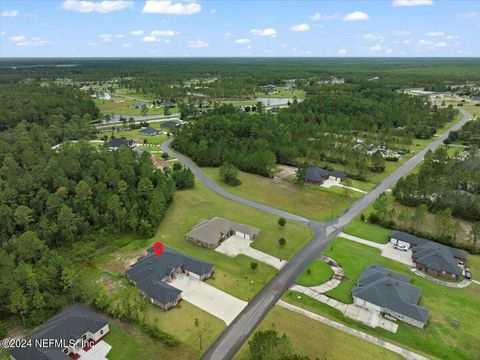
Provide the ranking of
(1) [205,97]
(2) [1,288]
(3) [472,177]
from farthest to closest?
(1) [205,97] → (3) [472,177] → (2) [1,288]

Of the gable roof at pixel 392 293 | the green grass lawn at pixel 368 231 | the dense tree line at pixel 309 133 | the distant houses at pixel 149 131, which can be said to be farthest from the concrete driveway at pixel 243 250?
the distant houses at pixel 149 131

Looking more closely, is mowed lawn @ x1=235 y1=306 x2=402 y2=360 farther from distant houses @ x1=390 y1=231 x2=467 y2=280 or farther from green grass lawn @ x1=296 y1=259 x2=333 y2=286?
distant houses @ x1=390 y1=231 x2=467 y2=280

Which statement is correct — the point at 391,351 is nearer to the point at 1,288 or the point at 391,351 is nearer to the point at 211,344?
the point at 211,344

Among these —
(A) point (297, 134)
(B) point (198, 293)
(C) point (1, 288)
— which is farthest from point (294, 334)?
(A) point (297, 134)

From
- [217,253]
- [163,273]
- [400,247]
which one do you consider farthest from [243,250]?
[400,247]

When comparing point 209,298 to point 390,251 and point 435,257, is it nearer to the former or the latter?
point 390,251

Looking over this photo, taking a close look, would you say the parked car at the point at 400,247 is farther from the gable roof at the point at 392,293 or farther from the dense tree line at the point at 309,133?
the dense tree line at the point at 309,133
